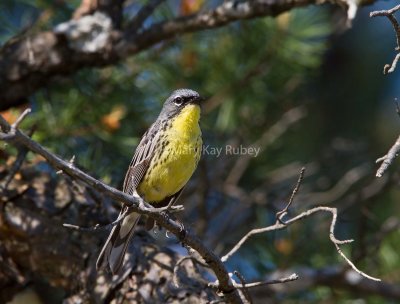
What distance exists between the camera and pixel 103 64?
4.06 meters

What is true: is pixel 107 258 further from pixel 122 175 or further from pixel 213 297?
pixel 122 175

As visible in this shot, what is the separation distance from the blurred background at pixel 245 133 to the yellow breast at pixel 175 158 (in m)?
0.28

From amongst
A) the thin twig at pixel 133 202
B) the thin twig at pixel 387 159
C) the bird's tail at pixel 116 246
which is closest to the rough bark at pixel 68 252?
the bird's tail at pixel 116 246

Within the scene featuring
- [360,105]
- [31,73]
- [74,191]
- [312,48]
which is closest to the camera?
[74,191]

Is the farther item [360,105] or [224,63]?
[360,105]

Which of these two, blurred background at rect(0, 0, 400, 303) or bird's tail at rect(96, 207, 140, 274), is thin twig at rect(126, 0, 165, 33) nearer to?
blurred background at rect(0, 0, 400, 303)

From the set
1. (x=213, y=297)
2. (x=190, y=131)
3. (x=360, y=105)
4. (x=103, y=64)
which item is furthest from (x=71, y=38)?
(x=360, y=105)

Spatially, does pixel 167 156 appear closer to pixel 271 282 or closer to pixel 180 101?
pixel 180 101

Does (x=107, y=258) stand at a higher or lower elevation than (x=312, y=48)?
lower

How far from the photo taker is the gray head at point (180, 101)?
4086mm

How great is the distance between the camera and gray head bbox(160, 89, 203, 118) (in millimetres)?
4086

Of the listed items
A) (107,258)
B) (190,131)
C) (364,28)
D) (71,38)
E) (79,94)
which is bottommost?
(107,258)

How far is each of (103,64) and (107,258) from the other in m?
1.28

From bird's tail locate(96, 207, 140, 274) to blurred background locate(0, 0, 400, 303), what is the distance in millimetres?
132
